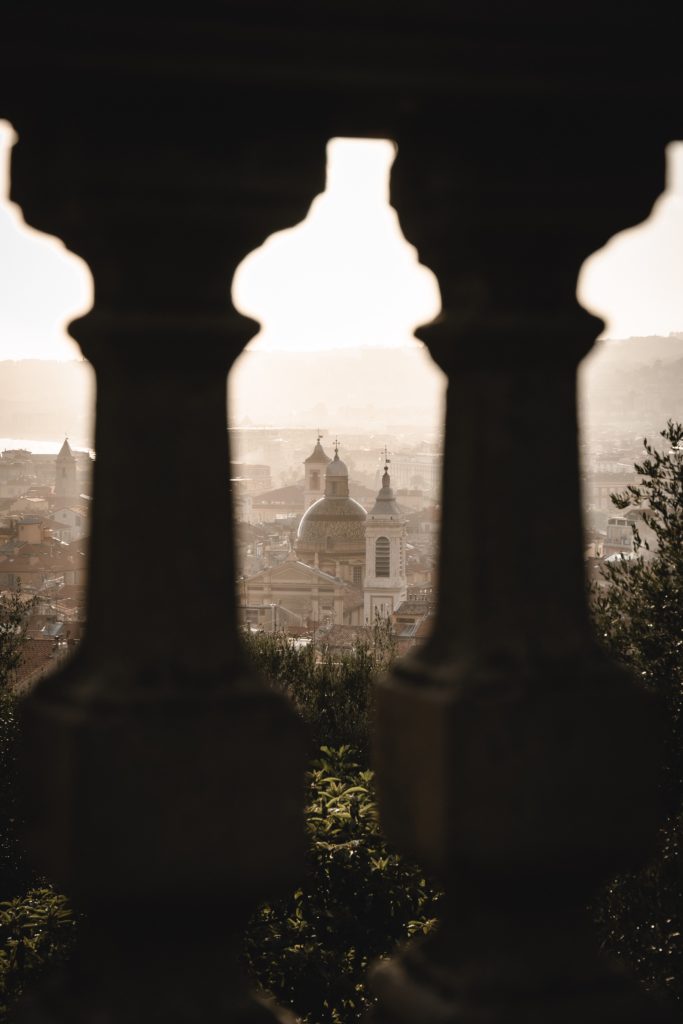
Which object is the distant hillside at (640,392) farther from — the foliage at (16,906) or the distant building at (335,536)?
the distant building at (335,536)

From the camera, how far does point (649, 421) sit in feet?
39.7

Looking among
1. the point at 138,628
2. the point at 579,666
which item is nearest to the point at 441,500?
the point at 579,666

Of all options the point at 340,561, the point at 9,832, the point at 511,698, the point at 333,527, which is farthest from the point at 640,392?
the point at 333,527

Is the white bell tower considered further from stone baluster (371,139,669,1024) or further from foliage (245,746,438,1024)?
stone baluster (371,139,669,1024)

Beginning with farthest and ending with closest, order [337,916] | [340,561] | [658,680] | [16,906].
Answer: [340,561] → [337,916] → [16,906] → [658,680]

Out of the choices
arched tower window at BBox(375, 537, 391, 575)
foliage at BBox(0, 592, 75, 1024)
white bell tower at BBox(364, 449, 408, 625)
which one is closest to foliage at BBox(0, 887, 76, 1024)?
foliage at BBox(0, 592, 75, 1024)

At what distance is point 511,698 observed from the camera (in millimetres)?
1250

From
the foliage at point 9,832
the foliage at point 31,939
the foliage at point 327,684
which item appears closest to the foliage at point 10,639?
the foliage at point 9,832

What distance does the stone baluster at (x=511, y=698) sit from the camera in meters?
1.25

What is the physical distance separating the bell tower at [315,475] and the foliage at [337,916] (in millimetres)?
66845

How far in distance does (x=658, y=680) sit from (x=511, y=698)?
7.67 metres

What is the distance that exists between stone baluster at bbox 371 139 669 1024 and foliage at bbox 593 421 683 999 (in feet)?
19.3

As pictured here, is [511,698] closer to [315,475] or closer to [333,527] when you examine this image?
[333,527]

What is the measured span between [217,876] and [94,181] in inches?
27.3
